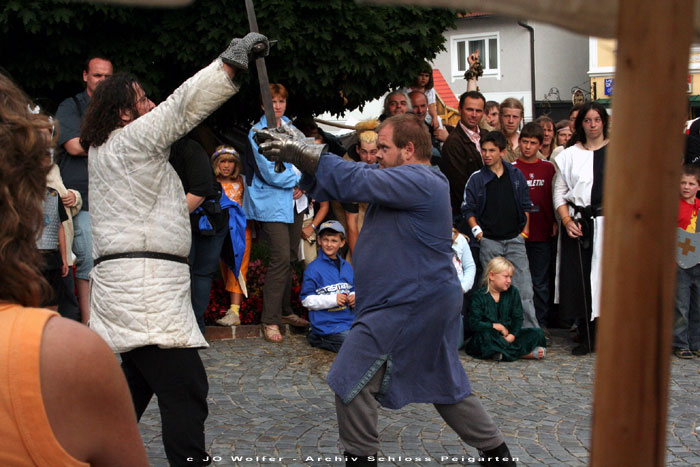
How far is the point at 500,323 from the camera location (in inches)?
310

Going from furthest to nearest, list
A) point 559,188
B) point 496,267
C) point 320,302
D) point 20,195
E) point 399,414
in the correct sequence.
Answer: point 559,188, point 496,267, point 320,302, point 399,414, point 20,195

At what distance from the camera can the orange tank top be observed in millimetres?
1390

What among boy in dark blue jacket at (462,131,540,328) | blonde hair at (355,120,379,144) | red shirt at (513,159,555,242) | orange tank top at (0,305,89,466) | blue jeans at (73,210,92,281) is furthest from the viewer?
red shirt at (513,159,555,242)

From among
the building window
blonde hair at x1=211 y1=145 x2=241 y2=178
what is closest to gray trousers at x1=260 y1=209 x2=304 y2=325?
blonde hair at x1=211 y1=145 x2=241 y2=178

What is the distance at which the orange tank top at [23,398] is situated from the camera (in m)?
1.39

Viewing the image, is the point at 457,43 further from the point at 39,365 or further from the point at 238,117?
the point at 39,365

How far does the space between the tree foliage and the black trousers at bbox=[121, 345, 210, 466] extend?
13.9 ft

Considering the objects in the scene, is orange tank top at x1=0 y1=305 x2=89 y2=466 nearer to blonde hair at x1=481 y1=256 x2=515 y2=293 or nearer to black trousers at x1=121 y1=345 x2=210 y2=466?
black trousers at x1=121 y1=345 x2=210 y2=466

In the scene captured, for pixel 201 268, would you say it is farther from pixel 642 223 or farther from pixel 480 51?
pixel 480 51

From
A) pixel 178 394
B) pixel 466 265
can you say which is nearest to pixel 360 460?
pixel 178 394

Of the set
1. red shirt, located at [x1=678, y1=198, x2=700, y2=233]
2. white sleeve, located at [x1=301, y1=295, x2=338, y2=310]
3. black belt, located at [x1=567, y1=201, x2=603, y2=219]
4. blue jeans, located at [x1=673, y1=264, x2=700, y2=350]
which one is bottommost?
blue jeans, located at [x1=673, y1=264, x2=700, y2=350]

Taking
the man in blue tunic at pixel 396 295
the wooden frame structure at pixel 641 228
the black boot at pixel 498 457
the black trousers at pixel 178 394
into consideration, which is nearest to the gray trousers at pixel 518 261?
the black boot at pixel 498 457

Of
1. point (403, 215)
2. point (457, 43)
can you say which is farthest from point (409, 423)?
point (457, 43)

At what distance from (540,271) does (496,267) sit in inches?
45.7
